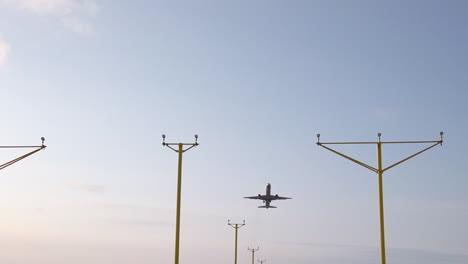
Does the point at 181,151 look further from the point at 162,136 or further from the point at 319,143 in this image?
the point at 319,143

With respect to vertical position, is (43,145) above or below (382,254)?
above

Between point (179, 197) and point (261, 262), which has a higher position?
point (179, 197)

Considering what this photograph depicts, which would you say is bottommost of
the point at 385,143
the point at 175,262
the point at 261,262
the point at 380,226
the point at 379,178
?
the point at 261,262

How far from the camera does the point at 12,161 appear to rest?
37031 millimetres

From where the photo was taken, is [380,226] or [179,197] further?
[179,197]

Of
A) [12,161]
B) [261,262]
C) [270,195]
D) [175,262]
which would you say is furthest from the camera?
[261,262]

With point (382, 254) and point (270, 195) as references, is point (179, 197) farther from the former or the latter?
point (270, 195)

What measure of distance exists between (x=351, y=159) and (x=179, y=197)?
13496 millimetres

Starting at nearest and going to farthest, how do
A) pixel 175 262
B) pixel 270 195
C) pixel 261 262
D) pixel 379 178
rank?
pixel 379 178 → pixel 175 262 → pixel 270 195 → pixel 261 262

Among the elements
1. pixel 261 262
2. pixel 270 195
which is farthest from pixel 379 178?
pixel 261 262

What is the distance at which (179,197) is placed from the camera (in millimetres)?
44406

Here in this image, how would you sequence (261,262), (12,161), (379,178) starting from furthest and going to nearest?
(261,262), (379,178), (12,161)

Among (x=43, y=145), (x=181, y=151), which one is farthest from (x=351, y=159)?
(x=43, y=145)

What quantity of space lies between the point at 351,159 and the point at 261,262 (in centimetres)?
9929
